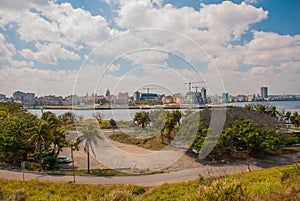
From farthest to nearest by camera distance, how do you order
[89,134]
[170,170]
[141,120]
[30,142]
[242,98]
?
[242,98]
[141,120]
[30,142]
[170,170]
[89,134]

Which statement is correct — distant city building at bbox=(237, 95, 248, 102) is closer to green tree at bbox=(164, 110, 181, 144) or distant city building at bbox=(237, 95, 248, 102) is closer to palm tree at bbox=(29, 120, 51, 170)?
green tree at bbox=(164, 110, 181, 144)

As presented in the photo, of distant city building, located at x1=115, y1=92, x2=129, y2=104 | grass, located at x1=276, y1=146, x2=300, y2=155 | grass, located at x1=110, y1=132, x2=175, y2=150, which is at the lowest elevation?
grass, located at x1=276, y1=146, x2=300, y2=155

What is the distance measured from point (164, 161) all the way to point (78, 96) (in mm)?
11622

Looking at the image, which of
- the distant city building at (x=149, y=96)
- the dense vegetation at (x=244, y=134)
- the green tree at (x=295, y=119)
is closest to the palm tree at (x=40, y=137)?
the distant city building at (x=149, y=96)

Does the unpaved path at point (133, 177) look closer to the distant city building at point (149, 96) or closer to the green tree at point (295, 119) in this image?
the distant city building at point (149, 96)

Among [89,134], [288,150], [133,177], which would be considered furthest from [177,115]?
[288,150]

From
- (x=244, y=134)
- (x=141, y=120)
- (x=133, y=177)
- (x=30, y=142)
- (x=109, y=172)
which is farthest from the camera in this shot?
(x=141, y=120)

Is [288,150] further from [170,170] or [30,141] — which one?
[30,141]

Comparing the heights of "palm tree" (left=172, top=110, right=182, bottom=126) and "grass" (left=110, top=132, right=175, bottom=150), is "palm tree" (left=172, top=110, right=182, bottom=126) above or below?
above

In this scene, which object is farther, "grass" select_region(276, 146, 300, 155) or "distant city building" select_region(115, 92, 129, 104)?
"grass" select_region(276, 146, 300, 155)

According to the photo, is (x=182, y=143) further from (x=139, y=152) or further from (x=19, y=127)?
(x=19, y=127)

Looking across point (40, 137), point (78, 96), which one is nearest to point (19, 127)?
point (40, 137)

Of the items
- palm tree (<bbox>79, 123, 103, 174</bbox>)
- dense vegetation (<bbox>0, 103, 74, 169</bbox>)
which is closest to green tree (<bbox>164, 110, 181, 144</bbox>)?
palm tree (<bbox>79, 123, 103, 174</bbox>)

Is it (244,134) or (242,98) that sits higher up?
(242,98)
